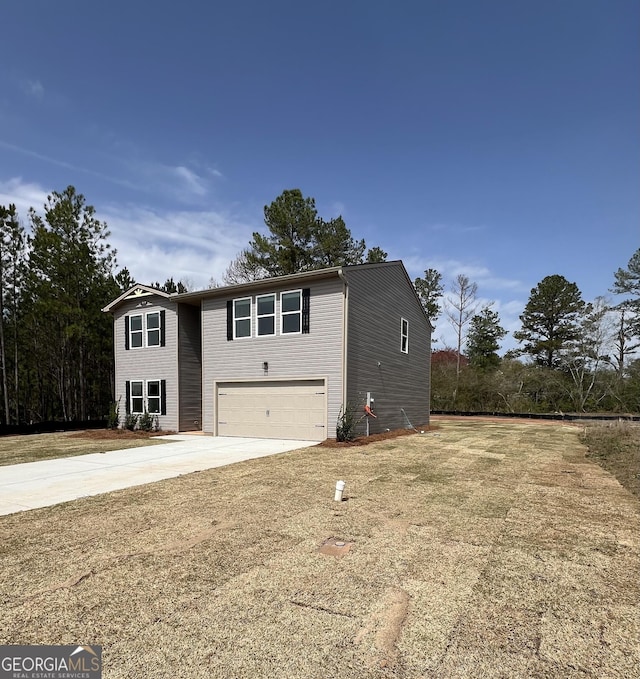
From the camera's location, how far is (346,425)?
1169cm

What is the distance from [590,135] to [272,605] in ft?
49.2

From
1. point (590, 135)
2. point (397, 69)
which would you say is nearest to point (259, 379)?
point (397, 69)

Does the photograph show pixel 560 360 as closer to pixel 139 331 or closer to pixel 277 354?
pixel 277 354

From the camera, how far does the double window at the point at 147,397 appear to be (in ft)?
52.9

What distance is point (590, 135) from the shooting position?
486 inches

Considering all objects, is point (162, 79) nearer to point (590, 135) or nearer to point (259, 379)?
point (259, 379)

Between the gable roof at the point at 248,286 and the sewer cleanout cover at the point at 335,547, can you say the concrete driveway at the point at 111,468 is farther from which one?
the gable roof at the point at 248,286

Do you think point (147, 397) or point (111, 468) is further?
point (147, 397)

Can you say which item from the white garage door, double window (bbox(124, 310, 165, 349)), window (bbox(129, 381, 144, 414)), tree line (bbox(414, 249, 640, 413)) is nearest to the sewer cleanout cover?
the white garage door

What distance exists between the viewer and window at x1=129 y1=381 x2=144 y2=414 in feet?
54.9

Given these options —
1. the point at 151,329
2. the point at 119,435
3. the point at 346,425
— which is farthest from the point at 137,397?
the point at 346,425

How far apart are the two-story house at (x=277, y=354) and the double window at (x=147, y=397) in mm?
41

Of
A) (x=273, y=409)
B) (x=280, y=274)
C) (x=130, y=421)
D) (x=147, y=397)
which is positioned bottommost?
(x=130, y=421)

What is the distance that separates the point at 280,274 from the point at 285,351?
13.2 meters
